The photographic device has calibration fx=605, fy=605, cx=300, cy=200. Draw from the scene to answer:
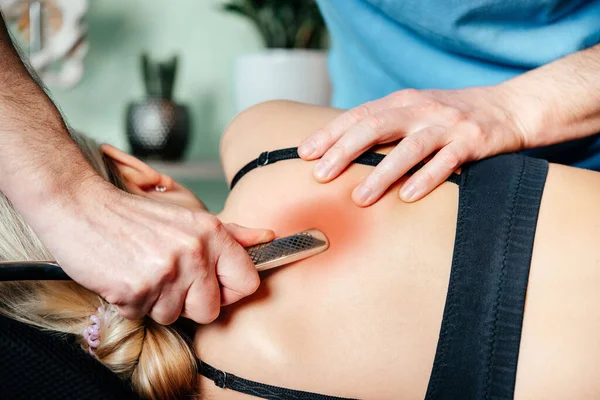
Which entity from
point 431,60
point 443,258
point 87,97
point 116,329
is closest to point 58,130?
point 116,329

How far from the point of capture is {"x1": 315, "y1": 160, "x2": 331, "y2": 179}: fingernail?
792 millimetres

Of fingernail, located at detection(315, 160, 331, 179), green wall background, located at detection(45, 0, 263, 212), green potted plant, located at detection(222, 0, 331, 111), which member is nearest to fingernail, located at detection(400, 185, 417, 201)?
fingernail, located at detection(315, 160, 331, 179)

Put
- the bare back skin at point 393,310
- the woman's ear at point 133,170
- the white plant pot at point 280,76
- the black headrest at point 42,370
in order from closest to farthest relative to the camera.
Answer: the black headrest at point 42,370
the bare back skin at point 393,310
the woman's ear at point 133,170
the white plant pot at point 280,76

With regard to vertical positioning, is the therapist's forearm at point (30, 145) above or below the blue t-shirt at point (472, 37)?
below

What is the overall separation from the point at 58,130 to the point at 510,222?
558 millimetres

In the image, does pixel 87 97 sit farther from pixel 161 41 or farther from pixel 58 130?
pixel 58 130

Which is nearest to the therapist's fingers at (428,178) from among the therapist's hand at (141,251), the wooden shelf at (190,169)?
the therapist's hand at (141,251)

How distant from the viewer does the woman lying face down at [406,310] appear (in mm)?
714

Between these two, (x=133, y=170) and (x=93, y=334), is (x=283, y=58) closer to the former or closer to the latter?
(x=133, y=170)

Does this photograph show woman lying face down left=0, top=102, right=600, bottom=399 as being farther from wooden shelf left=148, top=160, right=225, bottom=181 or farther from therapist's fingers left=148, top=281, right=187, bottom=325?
wooden shelf left=148, top=160, right=225, bottom=181

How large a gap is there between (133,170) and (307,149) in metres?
0.33

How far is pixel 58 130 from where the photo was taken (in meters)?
0.72

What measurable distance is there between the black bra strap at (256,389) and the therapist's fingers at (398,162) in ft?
0.80

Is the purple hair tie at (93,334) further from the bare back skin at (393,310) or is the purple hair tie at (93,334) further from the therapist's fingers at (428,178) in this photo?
the therapist's fingers at (428,178)
